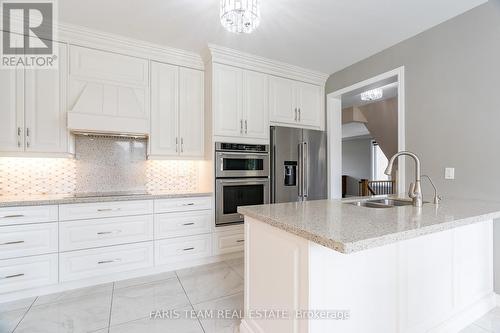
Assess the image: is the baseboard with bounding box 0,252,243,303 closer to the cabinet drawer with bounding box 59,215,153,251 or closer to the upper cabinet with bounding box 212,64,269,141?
the cabinet drawer with bounding box 59,215,153,251

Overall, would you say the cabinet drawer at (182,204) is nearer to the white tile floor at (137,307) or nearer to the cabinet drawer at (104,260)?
the cabinet drawer at (104,260)

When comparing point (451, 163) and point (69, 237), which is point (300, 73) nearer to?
point (451, 163)

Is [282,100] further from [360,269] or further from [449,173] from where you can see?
[360,269]

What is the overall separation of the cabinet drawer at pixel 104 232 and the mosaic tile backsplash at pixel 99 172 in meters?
0.60

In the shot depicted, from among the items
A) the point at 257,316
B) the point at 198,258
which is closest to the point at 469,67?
the point at 257,316

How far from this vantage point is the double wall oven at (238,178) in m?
2.85

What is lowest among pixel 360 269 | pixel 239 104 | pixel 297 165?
pixel 360 269

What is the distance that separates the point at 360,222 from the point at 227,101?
222cm

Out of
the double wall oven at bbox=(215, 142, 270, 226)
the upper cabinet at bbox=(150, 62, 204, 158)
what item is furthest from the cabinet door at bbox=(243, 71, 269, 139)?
the upper cabinet at bbox=(150, 62, 204, 158)

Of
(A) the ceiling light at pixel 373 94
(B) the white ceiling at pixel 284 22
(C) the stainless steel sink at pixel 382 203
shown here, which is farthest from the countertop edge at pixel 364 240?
(A) the ceiling light at pixel 373 94

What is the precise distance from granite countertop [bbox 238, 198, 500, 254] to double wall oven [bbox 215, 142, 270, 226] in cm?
135

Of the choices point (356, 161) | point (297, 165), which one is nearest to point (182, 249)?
point (297, 165)

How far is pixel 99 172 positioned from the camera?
2.75 metres

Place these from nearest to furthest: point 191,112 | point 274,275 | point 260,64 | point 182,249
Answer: point 274,275 < point 182,249 < point 191,112 < point 260,64
